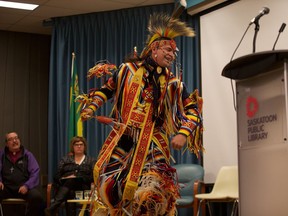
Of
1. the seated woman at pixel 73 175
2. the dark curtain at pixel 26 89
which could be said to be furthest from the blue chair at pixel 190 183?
the dark curtain at pixel 26 89


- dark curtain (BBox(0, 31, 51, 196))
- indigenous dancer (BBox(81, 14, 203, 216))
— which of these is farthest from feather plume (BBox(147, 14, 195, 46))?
dark curtain (BBox(0, 31, 51, 196))

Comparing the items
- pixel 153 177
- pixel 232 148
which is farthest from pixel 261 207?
pixel 232 148

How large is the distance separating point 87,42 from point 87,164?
200cm

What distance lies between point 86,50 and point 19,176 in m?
2.10

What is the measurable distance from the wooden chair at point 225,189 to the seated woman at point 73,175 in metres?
1.57

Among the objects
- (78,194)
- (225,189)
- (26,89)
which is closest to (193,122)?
(225,189)

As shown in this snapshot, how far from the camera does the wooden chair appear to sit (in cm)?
536

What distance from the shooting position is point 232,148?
6156 mm

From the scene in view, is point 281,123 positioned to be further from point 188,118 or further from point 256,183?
point 188,118

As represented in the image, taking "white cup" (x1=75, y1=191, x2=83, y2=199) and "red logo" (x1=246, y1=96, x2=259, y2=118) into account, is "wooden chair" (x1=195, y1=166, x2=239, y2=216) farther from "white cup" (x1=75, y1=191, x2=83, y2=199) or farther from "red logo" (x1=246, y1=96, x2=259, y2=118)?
"red logo" (x1=246, y1=96, x2=259, y2=118)

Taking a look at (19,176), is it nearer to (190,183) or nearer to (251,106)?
(190,183)

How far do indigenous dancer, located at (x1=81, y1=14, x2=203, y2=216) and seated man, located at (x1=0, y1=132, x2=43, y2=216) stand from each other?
360 cm

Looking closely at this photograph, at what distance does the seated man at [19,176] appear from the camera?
6684mm

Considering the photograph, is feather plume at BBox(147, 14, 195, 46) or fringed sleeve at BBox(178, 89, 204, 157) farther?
feather plume at BBox(147, 14, 195, 46)
